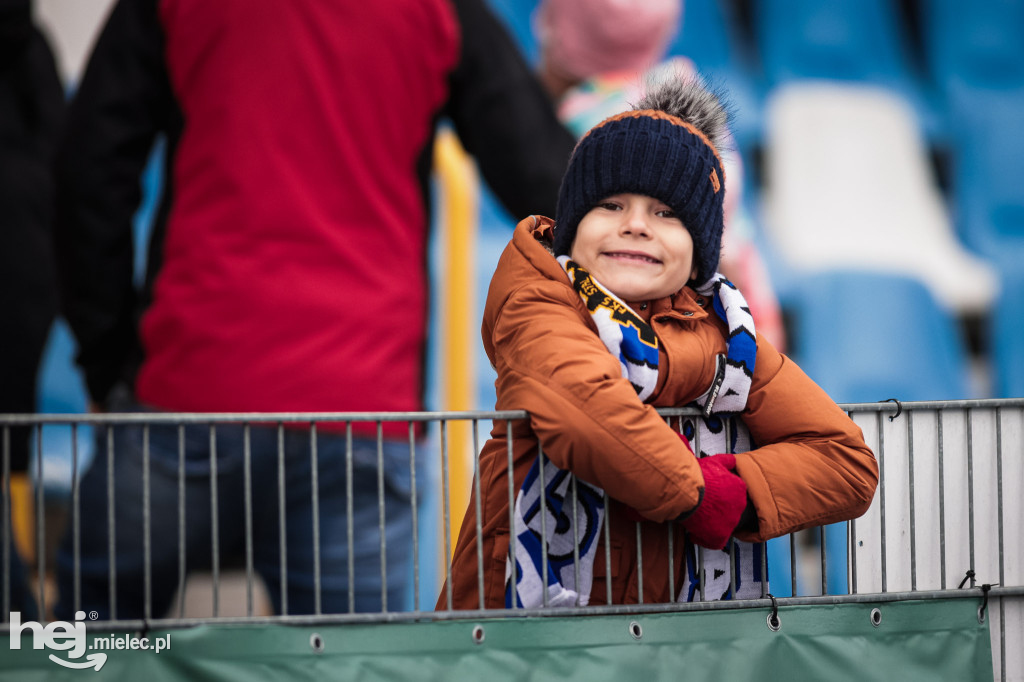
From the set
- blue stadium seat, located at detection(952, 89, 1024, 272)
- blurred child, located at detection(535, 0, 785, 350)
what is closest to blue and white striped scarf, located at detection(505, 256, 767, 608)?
blurred child, located at detection(535, 0, 785, 350)

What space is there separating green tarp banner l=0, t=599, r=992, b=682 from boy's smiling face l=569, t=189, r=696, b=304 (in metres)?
0.43

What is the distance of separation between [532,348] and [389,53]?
0.93 m

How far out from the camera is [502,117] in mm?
2311

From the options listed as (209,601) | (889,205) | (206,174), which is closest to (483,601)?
(206,174)

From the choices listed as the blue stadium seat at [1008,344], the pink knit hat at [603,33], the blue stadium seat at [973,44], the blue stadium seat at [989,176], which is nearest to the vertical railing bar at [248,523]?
the pink knit hat at [603,33]

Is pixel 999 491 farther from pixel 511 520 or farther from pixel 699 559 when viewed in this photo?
pixel 511 520

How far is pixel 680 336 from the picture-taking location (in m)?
1.55

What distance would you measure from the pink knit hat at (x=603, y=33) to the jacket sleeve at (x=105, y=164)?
160 centimetres

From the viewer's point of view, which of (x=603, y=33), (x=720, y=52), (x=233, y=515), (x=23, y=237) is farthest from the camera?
(x=720, y=52)

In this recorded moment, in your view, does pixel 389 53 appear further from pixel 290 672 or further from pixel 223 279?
pixel 290 672

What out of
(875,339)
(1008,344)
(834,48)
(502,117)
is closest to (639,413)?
(502,117)

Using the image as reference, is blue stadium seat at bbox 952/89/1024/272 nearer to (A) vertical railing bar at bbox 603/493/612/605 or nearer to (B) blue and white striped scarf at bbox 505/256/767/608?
(B) blue and white striped scarf at bbox 505/256/767/608

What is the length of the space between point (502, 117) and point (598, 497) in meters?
1.04

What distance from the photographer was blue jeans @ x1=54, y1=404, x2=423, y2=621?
6.56ft
